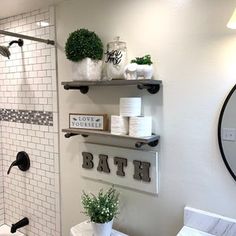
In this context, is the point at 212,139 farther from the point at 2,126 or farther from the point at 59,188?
the point at 2,126

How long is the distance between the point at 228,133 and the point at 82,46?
0.92 meters

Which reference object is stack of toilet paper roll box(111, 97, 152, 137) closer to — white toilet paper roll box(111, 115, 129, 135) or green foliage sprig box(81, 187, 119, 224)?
white toilet paper roll box(111, 115, 129, 135)

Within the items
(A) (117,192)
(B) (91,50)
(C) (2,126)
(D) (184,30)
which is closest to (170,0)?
(D) (184,30)

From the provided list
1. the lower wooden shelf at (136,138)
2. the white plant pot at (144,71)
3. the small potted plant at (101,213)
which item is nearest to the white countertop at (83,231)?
the small potted plant at (101,213)

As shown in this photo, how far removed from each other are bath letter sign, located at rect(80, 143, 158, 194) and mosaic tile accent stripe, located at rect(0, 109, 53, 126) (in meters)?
0.41

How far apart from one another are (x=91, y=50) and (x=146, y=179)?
0.83m

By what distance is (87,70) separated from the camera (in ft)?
4.98

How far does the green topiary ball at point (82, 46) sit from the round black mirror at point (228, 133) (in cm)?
79

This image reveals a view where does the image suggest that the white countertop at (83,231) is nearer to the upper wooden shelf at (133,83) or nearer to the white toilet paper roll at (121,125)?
the white toilet paper roll at (121,125)

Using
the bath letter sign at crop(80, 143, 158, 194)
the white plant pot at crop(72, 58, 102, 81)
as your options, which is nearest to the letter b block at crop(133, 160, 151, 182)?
the bath letter sign at crop(80, 143, 158, 194)

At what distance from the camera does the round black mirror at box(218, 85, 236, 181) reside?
1260mm

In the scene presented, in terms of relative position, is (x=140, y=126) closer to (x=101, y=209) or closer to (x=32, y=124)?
(x=101, y=209)

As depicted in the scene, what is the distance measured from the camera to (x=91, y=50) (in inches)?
59.7

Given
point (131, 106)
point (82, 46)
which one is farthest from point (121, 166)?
point (82, 46)
